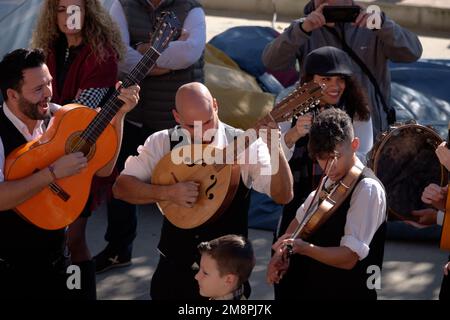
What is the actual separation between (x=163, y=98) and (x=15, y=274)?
203 centimetres

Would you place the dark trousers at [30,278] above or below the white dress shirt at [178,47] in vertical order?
below

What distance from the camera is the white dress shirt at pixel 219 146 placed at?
4199 millimetres

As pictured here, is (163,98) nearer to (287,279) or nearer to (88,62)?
(88,62)

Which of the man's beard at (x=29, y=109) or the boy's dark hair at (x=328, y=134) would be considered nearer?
the boy's dark hair at (x=328, y=134)

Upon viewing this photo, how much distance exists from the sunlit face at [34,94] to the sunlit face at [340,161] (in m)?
1.26

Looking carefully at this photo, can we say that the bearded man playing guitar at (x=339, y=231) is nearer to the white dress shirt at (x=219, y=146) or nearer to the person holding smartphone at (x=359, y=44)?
the white dress shirt at (x=219, y=146)

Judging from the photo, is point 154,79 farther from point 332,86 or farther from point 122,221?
point 332,86

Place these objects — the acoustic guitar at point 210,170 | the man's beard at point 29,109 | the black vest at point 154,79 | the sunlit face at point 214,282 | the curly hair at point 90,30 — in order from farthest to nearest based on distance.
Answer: the black vest at point 154,79, the curly hair at point 90,30, the man's beard at point 29,109, the acoustic guitar at point 210,170, the sunlit face at point 214,282

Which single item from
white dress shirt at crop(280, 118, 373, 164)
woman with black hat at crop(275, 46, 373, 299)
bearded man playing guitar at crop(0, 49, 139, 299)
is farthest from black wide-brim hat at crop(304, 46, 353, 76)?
bearded man playing guitar at crop(0, 49, 139, 299)

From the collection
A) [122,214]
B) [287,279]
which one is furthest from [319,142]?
[122,214]

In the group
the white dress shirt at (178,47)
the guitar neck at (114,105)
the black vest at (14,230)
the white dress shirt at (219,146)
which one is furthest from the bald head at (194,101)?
the white dress shirt at (178,47)

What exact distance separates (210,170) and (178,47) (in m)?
1.89

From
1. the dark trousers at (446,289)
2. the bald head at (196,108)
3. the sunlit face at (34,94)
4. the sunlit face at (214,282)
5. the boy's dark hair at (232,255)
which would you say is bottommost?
the dark trousers at (446,289)

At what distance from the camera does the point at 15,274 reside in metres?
4.34
